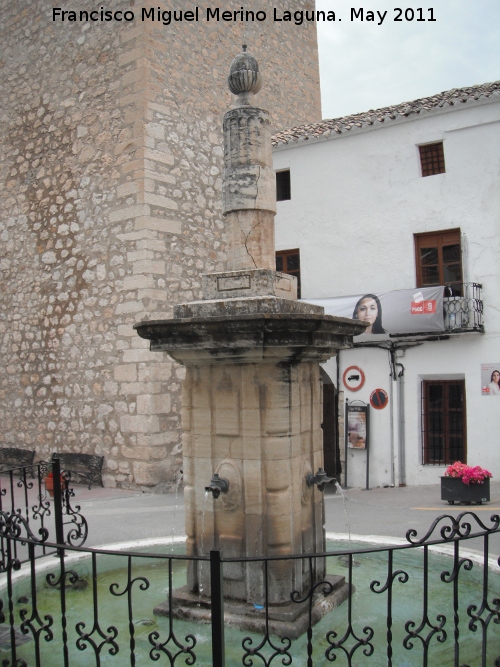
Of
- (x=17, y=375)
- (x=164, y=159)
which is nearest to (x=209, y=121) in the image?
(x=164, y=159)

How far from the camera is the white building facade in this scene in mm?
11219

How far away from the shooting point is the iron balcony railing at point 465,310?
11.1 m

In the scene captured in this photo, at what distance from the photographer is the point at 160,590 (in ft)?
16.8

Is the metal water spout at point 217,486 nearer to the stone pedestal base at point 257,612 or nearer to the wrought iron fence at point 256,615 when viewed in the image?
the wrought iron fence at point 256,615

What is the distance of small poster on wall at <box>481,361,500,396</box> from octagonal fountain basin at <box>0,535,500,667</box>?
18.2ft

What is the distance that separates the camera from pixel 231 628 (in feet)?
13.6

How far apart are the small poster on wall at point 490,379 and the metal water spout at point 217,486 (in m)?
7.82

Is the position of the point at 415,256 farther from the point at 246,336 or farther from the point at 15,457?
the point at 246,336

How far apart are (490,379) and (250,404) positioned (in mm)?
7766

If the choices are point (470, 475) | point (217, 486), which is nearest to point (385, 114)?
point (470, 475)

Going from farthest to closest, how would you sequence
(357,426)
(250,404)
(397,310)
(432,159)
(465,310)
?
(357,426) < (432,159) < (397,310) < (465,310) < (250,404)

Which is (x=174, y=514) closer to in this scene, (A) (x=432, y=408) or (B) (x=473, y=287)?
(A) (x=432, y=408)

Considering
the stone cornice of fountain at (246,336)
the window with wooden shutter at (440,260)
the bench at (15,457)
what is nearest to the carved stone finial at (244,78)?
the stone cornice of fountain at (246,336)

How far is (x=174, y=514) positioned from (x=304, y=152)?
8006 mm
